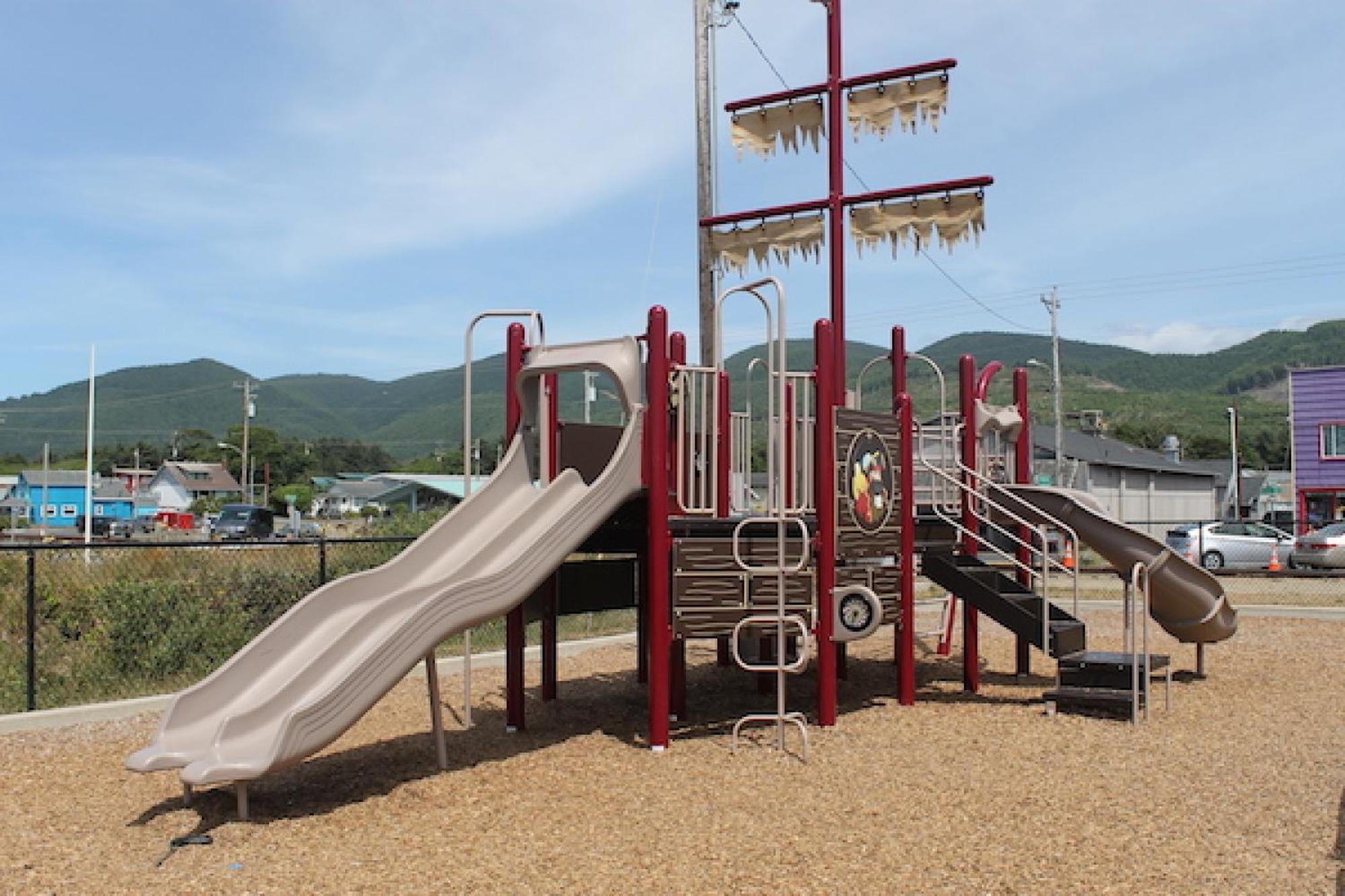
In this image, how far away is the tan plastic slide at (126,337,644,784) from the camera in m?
5.94

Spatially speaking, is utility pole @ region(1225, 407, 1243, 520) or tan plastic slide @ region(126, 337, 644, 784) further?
utility pole @ region(1225, 407, 1243, 520)

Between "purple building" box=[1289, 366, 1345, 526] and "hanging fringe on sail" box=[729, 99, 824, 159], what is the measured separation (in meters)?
29.0

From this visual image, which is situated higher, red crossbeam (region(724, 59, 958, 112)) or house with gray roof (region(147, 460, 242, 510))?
red crossbeam (region(724, 59, 958, 112))

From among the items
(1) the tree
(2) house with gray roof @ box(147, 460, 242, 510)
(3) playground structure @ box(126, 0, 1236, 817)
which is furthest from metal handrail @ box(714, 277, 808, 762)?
(2) house with gray roof @ box(147, 460, 242, 510)

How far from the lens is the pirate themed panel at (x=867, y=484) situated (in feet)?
27.6

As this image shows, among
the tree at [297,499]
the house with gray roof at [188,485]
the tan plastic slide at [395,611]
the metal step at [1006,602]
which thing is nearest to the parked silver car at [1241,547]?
the metal step at [1006,602]

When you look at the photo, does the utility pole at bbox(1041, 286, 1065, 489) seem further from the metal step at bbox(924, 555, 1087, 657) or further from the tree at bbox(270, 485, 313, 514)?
Answer: the tree at bbox(270, 485, 313, 514)

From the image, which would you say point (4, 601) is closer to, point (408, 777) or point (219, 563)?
point (219, 563)

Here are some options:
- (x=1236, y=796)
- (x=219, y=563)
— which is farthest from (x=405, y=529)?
(x=1236, y=796)

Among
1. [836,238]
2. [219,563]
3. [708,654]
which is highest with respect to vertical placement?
[836,238]

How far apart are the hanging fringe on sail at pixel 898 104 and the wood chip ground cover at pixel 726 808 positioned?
5.65m

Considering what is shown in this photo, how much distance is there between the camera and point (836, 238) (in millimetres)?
10961

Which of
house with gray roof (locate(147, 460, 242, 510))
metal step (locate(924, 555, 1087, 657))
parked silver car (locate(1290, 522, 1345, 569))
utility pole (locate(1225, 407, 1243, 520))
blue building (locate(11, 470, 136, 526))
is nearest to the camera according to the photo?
metal step (locate(924, 555, 1087, 657))

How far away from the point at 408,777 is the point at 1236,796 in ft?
15.7
